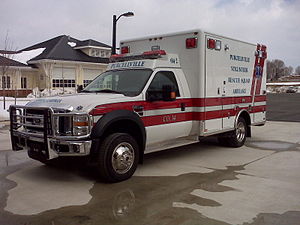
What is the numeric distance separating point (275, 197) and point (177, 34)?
4.19 meters

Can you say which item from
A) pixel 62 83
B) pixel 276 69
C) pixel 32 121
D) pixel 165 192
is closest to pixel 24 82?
pixel 62 83

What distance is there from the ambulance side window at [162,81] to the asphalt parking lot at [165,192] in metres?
1.62

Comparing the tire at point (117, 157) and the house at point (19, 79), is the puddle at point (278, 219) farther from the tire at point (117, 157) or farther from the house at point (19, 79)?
the house at point (19, 79)

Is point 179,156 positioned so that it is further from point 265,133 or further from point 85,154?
point 265,133

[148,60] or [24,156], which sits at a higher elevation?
[148,60]

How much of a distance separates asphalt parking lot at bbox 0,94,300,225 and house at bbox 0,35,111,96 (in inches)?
1009

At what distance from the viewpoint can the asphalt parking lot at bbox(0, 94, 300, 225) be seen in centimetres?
432

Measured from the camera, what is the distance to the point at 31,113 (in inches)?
236

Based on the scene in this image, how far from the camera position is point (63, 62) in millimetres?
33188

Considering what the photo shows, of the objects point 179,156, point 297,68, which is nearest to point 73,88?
point 179,156

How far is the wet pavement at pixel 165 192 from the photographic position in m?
4.33

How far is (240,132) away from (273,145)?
110 centimetres

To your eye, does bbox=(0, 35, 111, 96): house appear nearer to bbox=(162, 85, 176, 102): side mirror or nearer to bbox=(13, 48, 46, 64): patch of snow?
bbox=(13, 48, 46, 64): patch of snow

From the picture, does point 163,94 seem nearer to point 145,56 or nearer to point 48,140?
point 145,56
